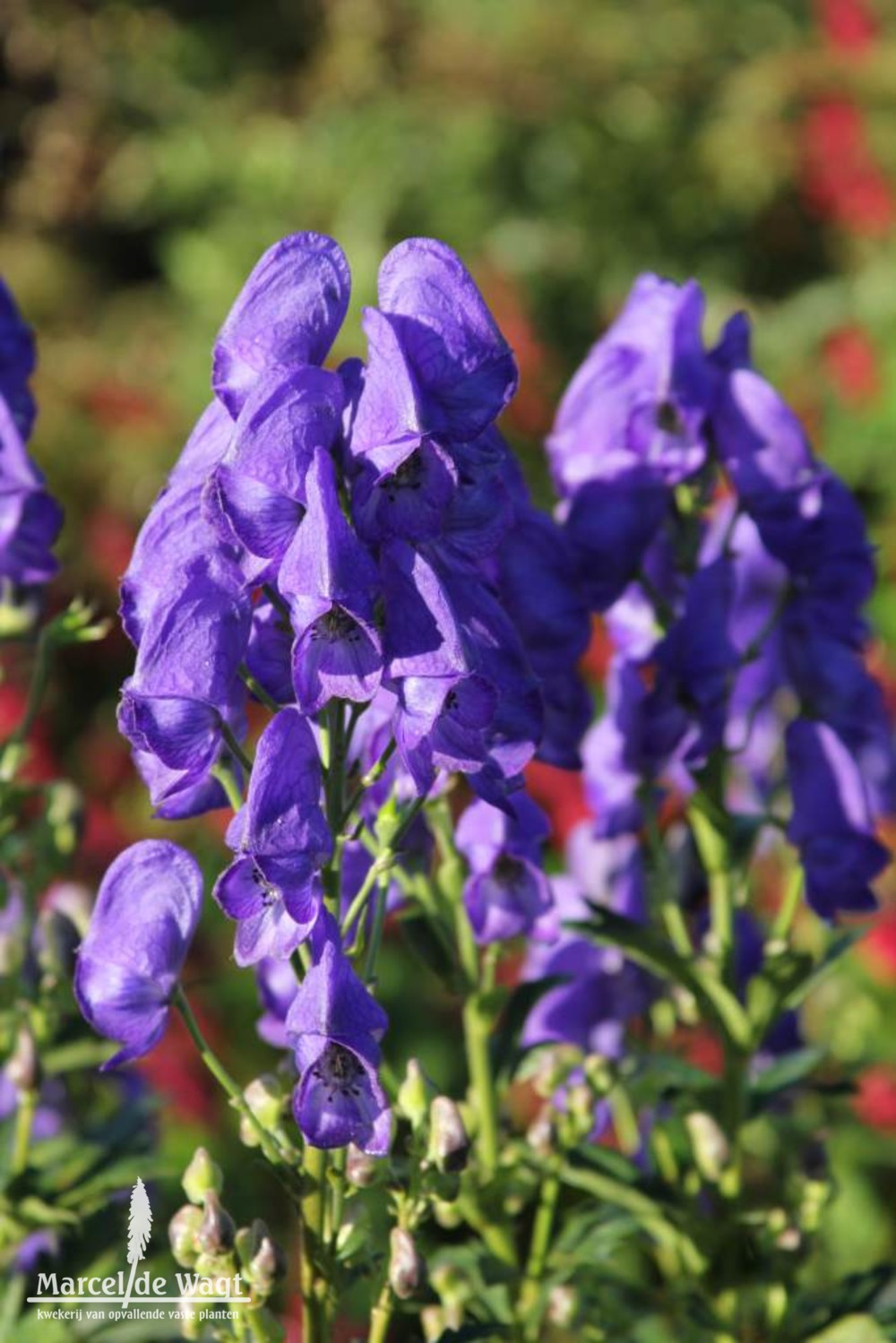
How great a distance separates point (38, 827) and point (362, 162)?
359 cm

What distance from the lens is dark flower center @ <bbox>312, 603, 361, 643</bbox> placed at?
2.53 ft

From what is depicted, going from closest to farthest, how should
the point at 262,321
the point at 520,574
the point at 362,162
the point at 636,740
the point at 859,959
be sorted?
the point at 262,321, the point at 520,574, the point at 636,740, the point at 859,959, the point at 362,162

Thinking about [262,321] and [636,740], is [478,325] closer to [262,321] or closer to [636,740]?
[262,321]

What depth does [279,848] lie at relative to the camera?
2.52ft

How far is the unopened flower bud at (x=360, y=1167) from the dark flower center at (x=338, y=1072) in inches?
1.5

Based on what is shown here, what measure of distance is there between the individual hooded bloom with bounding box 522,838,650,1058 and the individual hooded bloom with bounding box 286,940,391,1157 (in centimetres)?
51

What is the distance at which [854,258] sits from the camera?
5051mm

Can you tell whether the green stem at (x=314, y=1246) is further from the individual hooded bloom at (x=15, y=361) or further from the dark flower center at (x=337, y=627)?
the individual hooded bloom at (x=15, y=361)

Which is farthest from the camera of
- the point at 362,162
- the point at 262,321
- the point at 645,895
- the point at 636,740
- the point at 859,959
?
the point at 362,162

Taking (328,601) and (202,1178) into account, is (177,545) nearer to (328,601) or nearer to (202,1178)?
(328,601)

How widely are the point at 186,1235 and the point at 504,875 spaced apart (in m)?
0.32

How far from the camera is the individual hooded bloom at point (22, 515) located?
1062 mm

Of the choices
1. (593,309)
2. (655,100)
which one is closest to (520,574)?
(593,309)

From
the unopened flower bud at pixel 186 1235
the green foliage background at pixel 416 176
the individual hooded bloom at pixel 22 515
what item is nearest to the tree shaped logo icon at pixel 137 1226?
the unopened flower bud at pixel 186 1235
